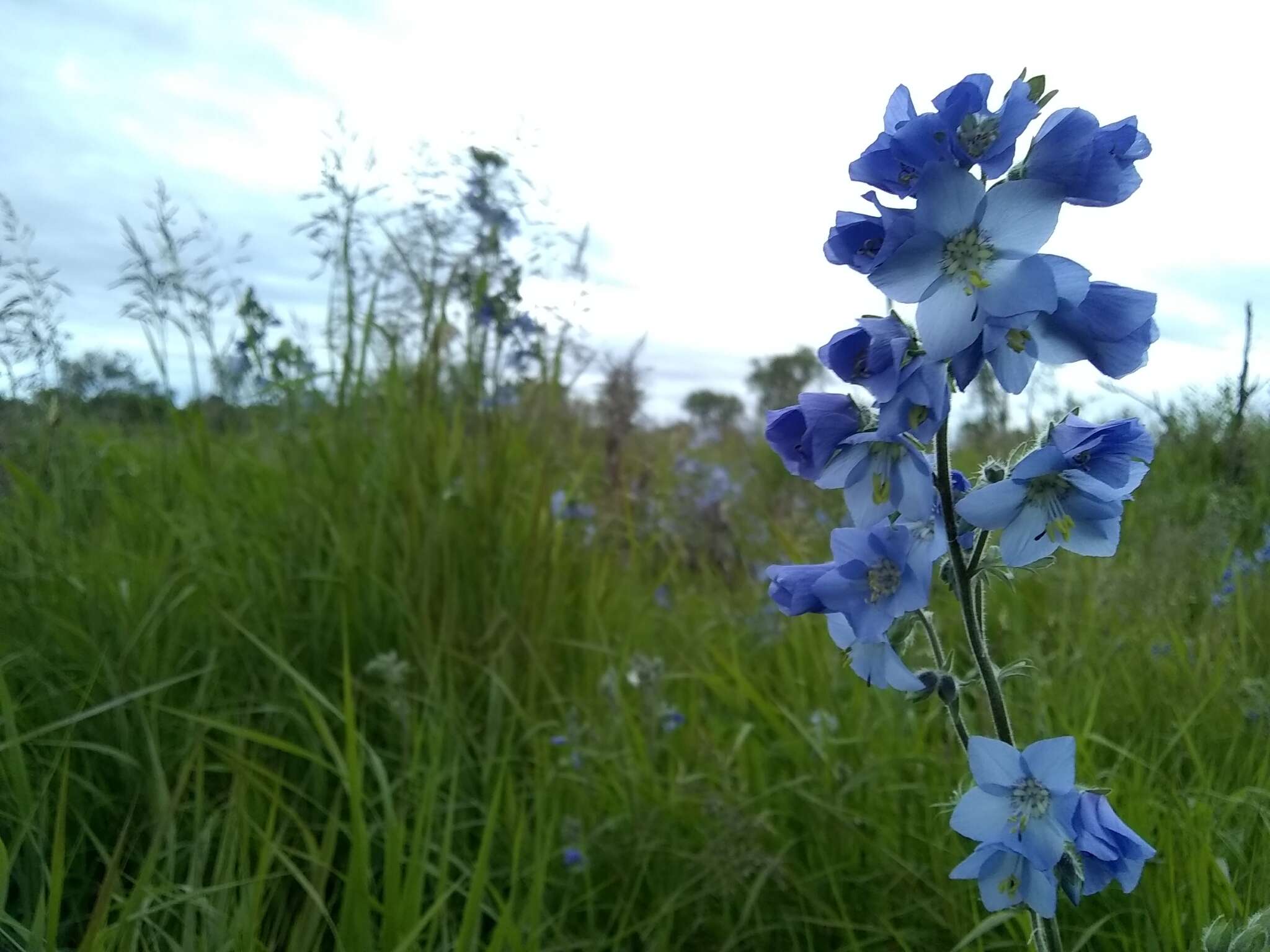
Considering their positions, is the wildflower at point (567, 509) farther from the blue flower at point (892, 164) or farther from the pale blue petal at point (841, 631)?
the blue flower at point (892, 164)

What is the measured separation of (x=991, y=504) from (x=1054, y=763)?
318 millimetres

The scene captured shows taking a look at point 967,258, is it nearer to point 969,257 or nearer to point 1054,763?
point 969,257

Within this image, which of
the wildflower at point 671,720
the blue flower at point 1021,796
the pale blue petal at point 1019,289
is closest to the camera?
the pale blue petal at point 1019,289

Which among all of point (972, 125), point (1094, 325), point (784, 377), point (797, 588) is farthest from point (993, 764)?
point (784, 377)

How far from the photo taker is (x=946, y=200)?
3.25 ft

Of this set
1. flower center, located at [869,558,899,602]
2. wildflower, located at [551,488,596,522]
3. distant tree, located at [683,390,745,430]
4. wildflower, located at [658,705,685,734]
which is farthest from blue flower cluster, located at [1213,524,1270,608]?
distant tree, located at [683,390,745,430]

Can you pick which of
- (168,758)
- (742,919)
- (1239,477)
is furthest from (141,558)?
(1239,477)

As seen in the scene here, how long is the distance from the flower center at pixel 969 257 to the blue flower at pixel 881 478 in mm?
192

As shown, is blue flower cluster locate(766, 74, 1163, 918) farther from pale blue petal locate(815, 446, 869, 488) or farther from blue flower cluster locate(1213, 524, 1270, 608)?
blue flower cluster locate(1213, 524, 1270, 608)

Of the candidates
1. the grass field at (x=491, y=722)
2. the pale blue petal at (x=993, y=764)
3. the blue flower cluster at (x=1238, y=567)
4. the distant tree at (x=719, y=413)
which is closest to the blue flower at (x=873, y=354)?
the pale blue petal at (x=993, y=764)

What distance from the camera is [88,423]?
5.12m

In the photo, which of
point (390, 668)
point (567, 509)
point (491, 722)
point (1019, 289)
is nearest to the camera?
point (1019, 289)

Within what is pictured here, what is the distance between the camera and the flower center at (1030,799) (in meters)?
1.06

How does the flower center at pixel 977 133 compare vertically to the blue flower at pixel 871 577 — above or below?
above
